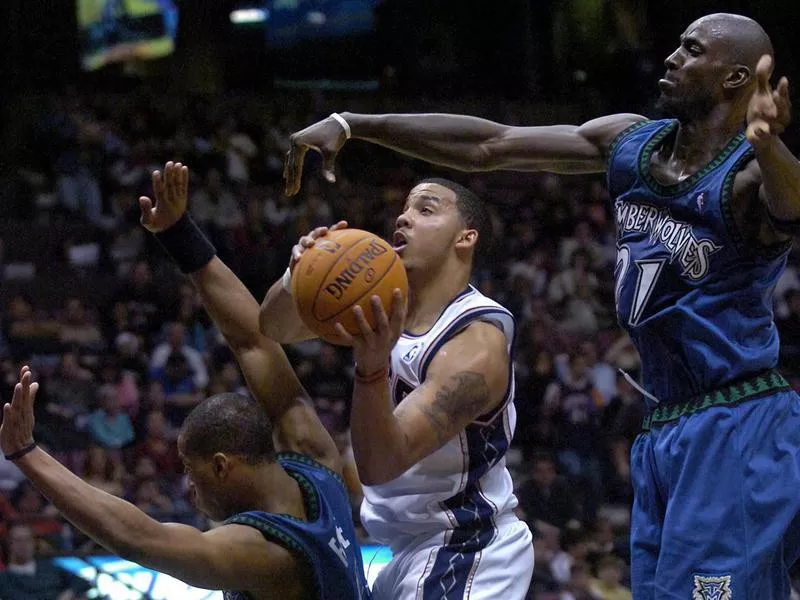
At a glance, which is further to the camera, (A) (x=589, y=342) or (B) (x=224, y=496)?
(A) (x=589, y=342)

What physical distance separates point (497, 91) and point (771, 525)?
13421 millimetres

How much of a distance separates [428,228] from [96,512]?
1258mm

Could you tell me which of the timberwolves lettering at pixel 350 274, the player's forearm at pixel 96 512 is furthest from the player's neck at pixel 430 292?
the player's forearm at pixel 96 512

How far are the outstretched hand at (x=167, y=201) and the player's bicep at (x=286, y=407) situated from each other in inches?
17.8

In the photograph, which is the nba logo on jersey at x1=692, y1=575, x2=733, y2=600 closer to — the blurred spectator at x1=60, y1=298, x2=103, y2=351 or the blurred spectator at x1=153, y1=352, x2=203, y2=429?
the blurred spectator at x1=153, y1=352, x2=203, y2=429

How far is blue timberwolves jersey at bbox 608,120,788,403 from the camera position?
10.2ft

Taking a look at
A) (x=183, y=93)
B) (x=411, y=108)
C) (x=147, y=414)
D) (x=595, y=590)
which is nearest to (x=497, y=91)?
(x=411, y=108)

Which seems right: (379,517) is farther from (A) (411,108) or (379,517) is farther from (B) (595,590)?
(A) (411,108)

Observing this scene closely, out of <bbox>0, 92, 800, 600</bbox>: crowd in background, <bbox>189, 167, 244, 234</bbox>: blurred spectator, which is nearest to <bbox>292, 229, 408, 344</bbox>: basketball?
<bbox>0, 92, 800, 600</bbox>: crowd in background

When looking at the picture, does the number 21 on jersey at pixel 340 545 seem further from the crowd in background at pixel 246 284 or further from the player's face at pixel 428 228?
the crowd in background at pixel 246 284

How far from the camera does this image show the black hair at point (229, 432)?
344 cm

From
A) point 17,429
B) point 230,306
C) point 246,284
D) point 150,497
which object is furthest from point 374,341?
point 246,284

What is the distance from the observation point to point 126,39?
1510 centimetres

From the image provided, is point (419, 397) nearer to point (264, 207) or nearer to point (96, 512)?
point (96, 512)
